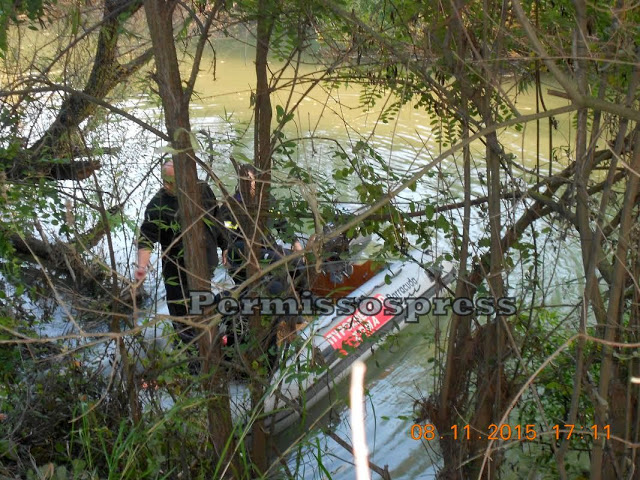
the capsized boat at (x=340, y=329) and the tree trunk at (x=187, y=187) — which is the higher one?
the tree trunk at (x=187, y=187)

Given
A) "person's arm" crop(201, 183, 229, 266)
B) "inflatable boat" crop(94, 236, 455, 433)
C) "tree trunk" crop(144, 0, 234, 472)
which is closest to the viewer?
"tree trunk" crop(144, 0, 234, 472)

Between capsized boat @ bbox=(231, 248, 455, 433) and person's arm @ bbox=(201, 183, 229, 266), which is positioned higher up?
person's arm @ bbox=(201, 183, 229, 266)

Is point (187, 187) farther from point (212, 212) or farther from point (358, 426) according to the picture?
point (358, 426)

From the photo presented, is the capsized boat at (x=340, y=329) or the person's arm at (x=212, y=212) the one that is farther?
the person's arm at (x=212, y=212)

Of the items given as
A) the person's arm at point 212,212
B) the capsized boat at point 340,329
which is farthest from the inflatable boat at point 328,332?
the person's arm at point 212,212

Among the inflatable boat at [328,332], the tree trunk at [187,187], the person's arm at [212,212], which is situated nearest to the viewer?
the tree trunk at [187,187]

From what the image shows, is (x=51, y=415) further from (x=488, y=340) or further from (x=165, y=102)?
(x=488, y=340)

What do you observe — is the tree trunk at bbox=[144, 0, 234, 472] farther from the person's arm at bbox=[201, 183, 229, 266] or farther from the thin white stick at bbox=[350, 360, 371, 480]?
the thin white stick at bbox=[350, 360, 371, 480]

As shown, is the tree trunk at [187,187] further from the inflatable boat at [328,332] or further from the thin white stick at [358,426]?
the thin white stick at [358,426]

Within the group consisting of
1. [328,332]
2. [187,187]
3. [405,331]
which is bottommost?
[405,331]

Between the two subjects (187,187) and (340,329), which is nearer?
(187,187)

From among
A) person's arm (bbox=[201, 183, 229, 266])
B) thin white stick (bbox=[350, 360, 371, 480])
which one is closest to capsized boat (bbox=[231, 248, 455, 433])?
thin white stick (bbox=[350, 360, 371, 480])

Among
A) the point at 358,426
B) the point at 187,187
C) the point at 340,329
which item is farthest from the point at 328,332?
the point at 187,187

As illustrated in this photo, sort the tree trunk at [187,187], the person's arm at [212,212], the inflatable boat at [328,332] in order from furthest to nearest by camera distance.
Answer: the person's arm at [212,212], the inflatable boat at [328,332], the tree trunk at [187,187]
